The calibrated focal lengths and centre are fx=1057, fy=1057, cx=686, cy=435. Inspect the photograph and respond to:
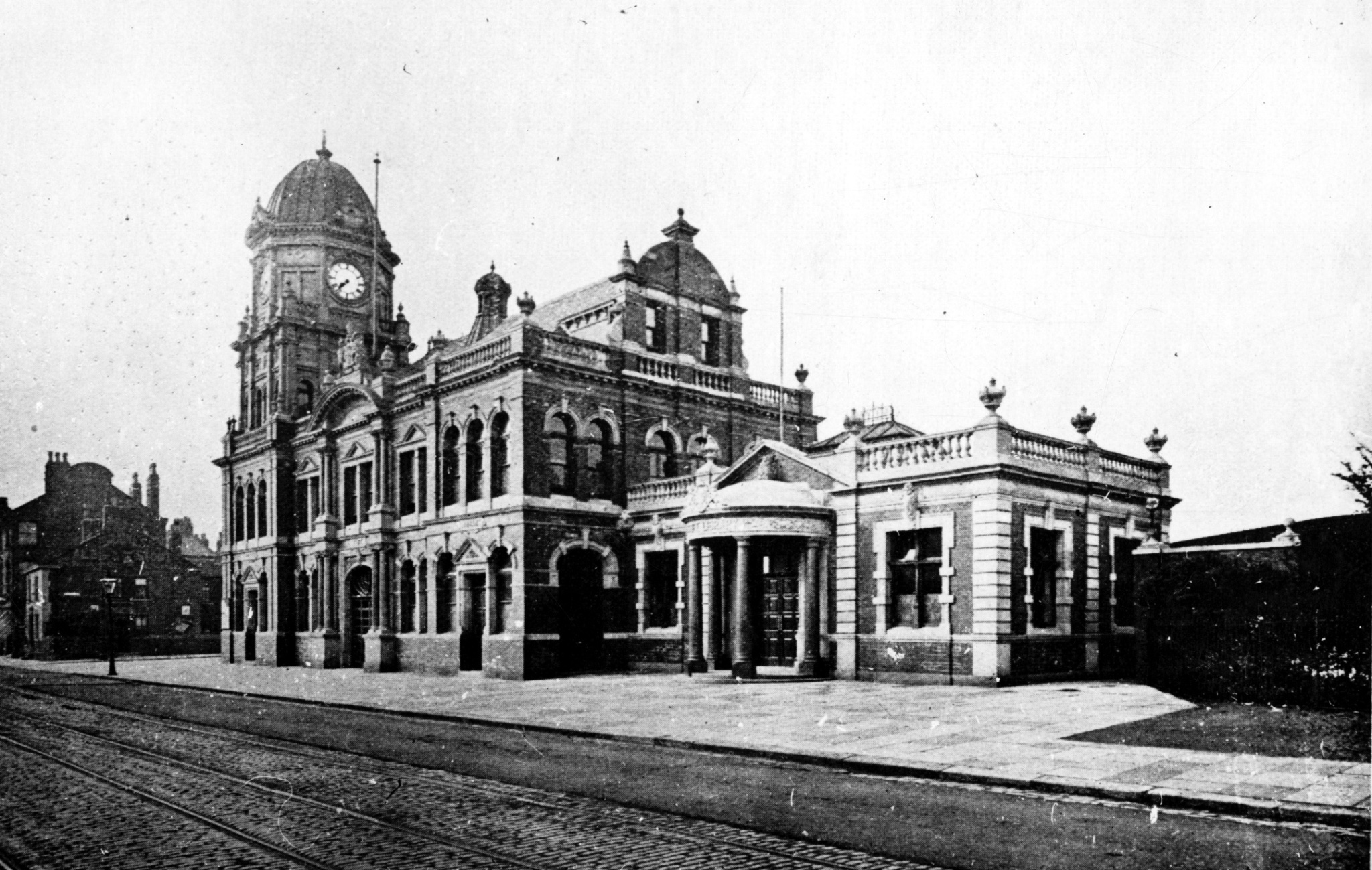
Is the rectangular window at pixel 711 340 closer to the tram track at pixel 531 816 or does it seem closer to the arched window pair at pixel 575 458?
the arched window pair at pixel 575 458

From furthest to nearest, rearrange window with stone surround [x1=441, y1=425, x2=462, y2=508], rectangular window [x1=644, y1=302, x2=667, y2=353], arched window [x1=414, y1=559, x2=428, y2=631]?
rectangular window [x1=644, y1=302, x2=667, y2=353]
arched window [x1=414, y1=559, x2=428, y2=631]
window with stone surround [x1=441, y1=425, x2=462, y2=508]

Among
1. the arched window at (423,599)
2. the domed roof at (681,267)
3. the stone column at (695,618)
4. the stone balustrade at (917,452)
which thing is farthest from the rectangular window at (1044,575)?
the arched window at (423,599)

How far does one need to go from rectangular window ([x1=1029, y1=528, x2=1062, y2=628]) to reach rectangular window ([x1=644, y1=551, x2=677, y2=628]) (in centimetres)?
1036

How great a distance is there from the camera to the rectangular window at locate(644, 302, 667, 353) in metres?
34.1

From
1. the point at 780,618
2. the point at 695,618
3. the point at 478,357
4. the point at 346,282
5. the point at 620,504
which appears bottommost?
the point at 695,618

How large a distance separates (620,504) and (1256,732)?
2048cm

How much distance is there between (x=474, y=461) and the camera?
31.8 m

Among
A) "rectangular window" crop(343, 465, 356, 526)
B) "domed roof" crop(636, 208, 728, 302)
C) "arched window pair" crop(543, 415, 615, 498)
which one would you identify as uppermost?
"domed roof" crop(636, 208, 728, 302)

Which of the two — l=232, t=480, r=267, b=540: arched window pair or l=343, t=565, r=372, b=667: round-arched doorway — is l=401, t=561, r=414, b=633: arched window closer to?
l=343, t=565, r=372, b=667: round-arched doorway

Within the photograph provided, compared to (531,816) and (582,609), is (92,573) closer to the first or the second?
(582,609)

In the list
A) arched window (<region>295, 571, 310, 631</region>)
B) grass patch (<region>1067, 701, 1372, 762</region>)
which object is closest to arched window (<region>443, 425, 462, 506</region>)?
arched window (<region>295, 571, 310, 631</region>)

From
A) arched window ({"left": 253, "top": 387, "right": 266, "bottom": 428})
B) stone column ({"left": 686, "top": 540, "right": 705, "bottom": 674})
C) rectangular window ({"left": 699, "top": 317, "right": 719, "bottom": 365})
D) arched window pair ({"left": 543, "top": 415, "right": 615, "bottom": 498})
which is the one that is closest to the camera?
stone column ({"left": 686, "top": 540, "right": 705, "bottom": 674})

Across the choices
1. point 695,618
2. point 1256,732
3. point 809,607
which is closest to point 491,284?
point 695,618

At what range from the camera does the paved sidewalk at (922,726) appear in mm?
10000
